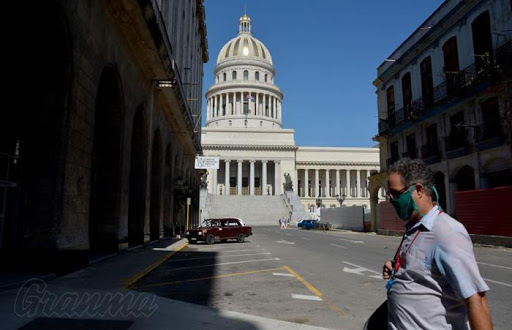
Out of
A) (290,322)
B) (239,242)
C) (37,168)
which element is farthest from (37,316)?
(239,242)

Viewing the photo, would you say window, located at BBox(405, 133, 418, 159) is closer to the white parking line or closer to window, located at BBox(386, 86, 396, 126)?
window, located at BBox(386, 86, 396, 126)

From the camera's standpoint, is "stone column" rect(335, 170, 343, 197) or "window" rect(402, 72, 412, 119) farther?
"stone column" rect(335, 170, 343, 197)

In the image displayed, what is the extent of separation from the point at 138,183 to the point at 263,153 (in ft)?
237

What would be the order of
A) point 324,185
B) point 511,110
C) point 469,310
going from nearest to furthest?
point 469,310, point 511,110, point 324,185

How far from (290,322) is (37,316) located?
11.7 feet

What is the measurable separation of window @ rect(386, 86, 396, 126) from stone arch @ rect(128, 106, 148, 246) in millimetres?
25068

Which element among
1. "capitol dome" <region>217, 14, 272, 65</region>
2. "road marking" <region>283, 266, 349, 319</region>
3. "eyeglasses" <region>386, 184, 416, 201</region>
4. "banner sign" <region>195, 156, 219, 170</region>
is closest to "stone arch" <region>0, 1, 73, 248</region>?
"road marking" <region>283, 266, 349, 319</region>

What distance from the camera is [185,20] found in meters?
27.1

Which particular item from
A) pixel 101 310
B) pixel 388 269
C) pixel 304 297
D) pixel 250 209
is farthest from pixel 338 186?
pixel 388 269

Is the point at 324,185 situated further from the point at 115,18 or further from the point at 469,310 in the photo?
the point at 469,310

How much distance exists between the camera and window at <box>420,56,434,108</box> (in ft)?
98.0

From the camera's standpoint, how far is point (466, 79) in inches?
983

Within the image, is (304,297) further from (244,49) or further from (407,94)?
(244,49)

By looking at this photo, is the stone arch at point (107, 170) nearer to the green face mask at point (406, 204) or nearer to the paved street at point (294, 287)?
the paved street at point (294, 287)
